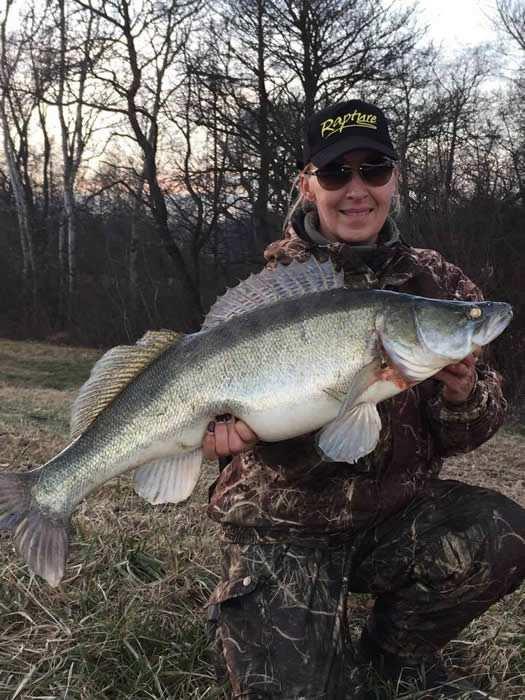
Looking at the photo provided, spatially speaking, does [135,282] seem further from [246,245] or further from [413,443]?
[413,443]

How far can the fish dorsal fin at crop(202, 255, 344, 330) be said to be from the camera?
241 cm

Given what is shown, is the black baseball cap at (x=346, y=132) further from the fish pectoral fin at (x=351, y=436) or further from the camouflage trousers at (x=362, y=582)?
the camouflage trousers at (x=362, y=582)

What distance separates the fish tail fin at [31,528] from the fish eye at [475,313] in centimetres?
158

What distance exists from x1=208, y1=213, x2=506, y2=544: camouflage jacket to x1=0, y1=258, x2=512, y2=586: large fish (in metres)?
0.28

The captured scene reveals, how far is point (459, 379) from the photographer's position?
245 cm

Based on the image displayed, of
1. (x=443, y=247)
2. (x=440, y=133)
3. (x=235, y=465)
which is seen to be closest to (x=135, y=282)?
(x=440, y=133)

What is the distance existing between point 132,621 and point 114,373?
1.06m

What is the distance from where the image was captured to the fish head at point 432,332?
7.22ft

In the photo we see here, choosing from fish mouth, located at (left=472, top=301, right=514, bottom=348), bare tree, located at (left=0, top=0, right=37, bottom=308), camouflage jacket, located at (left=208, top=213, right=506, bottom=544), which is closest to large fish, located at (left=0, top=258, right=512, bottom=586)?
fish mouth, located at (left=472, top=301, right=514, bottom=348)

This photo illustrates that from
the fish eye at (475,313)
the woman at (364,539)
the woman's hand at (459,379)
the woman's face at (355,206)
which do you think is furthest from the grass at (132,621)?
the woman's face at (355,206)

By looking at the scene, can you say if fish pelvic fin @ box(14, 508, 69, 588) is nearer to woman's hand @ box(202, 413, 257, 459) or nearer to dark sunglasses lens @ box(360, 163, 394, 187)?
woman's hand @ box(202, 413, 257, 459)

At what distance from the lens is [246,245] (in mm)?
18359

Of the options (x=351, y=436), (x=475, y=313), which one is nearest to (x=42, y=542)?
(x=351, y=436)

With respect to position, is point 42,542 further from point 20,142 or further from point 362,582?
point 20,142
